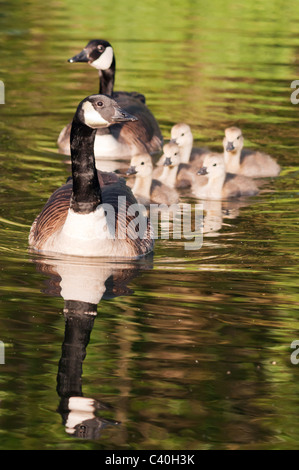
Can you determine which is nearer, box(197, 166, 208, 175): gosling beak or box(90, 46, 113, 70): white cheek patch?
box(197, 166, 208, 175): gosling beak

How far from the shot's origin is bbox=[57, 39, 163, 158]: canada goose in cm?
1550

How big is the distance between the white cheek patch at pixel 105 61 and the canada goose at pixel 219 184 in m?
3.24

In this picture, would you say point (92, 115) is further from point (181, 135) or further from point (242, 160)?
point (242, 160)

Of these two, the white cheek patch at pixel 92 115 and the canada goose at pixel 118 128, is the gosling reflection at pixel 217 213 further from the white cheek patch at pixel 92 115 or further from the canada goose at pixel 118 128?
the canada goose at pixel 118 128

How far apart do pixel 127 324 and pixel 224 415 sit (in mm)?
1726

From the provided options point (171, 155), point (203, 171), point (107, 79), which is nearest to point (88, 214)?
point (203, 171)

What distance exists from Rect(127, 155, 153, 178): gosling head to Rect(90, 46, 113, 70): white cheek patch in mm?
3368

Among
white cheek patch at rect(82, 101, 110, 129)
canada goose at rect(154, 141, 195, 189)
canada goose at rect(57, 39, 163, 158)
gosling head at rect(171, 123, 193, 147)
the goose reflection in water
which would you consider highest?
canada goose at rect(57, 39, 163, 158)

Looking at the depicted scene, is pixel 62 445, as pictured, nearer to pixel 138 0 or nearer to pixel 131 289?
pixel 131 289

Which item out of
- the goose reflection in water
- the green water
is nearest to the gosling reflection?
the green water

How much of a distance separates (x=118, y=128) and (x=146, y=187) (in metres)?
2.97

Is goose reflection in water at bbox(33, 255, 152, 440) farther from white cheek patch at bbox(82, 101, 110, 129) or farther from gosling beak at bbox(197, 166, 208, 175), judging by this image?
gosling beak at bbox(197, 166, 208, 175)

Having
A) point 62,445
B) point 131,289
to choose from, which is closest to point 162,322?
point 131,289

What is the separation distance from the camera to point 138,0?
26.6 meters
